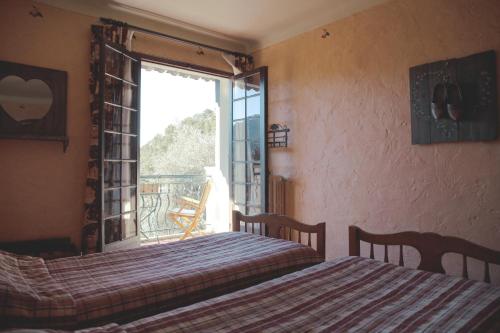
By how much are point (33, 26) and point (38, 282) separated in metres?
2.34

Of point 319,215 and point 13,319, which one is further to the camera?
point 319,215

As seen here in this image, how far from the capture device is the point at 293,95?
3730 mm

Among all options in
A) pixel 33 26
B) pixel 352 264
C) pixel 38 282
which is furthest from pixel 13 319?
pixel 33 26

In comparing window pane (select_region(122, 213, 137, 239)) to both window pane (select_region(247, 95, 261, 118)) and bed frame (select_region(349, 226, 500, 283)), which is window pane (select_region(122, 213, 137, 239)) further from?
bed frame (select_region(349, 226, 500, 283))

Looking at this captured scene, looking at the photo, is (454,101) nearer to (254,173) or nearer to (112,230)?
(254,173)

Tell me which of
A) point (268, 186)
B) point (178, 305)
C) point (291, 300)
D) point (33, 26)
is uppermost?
point (33, 26)

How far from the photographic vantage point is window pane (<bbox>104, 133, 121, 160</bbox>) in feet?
10.0

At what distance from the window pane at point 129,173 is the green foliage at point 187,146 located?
165 inches

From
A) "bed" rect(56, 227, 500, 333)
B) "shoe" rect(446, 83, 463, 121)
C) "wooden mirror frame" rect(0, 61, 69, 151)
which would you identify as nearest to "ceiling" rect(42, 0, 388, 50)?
"wooden mirror frame" rect(0, 61, 69, 151)

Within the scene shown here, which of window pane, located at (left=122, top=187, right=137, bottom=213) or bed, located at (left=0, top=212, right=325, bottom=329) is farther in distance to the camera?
window pane, located at (left=122, top=187, right=137, bottom=213)

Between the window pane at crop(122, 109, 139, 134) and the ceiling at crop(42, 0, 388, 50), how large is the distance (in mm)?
953

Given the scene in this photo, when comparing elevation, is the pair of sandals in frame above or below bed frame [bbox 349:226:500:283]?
above

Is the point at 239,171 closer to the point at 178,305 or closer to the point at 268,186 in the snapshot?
the point at 268,186

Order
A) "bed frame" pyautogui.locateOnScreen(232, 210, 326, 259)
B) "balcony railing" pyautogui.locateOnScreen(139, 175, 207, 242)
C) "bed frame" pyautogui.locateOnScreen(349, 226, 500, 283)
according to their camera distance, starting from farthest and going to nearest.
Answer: "balcony railing" pyautogui.locateOnScreen(139, 175, 207, 242), "bed frame" pyautogui.locateOnScreen(232, 210, 326, 259), "bed frame" pyautogui.locateOnScreen(349, 226, 500, 283)
